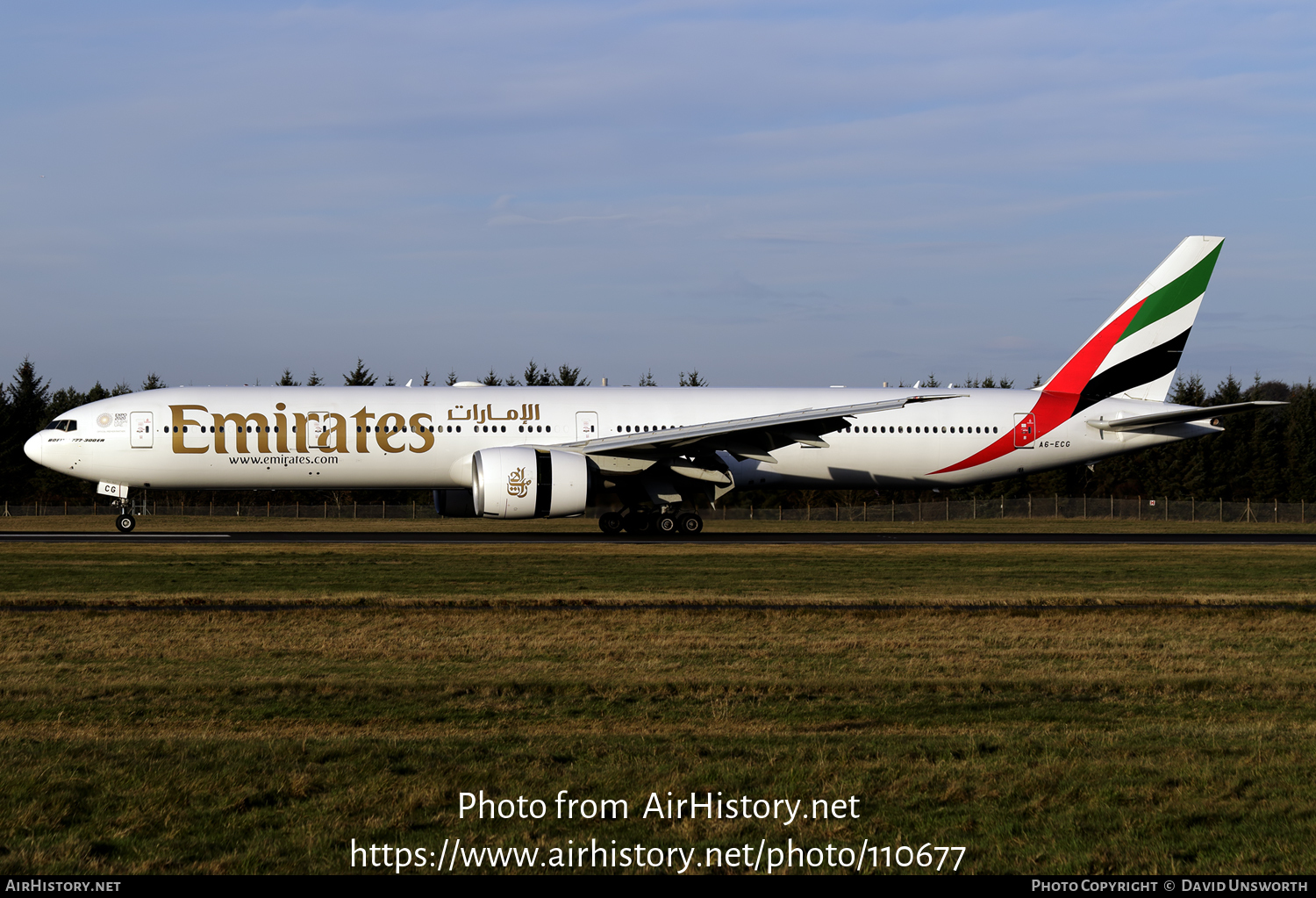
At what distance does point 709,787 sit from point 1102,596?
554 inches

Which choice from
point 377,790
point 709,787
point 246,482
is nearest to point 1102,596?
point 709,787

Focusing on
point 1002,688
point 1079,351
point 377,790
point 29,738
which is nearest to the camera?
point 377,790

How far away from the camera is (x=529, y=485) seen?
29.8 metres

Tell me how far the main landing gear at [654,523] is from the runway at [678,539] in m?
0.42

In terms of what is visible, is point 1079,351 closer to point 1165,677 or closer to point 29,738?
point 1165,677

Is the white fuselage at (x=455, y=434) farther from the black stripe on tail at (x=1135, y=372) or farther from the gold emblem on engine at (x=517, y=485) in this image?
the gold emblem on engine at (x=517, y=485)

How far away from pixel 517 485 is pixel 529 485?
31 centimetres

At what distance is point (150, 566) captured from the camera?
77.2ft

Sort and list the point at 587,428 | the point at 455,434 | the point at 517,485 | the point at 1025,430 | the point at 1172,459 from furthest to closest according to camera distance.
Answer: the point at 1172,459 → the point at 1025,430 → the point at 587,428 → the point at 455,434 → the point at 517,485

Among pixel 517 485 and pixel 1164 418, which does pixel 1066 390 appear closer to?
pixel 1164 418

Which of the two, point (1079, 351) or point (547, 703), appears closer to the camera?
point (547, 703)

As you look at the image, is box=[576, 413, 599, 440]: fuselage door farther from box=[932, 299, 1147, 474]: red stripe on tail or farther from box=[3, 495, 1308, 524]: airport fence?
box=[3, 495, 1308, 524]: airport fence

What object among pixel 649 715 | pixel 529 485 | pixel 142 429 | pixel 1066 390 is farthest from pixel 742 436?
pixel 649 715

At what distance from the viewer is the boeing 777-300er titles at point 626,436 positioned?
3195cm
